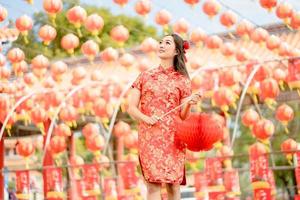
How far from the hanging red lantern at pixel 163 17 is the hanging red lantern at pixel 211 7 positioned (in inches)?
24.0

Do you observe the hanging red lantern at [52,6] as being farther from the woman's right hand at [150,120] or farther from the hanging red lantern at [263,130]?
the woman's right hand at [150,120]

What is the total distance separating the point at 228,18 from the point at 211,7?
1.16 ft

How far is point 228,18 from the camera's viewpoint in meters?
9.00

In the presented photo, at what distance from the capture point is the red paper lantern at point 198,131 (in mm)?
3311

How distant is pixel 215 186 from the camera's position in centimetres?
845

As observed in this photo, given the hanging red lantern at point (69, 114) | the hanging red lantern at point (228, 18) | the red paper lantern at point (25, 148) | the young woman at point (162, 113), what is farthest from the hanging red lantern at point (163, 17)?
the young woman at point (162, 113)

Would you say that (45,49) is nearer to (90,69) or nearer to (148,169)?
(90,69)

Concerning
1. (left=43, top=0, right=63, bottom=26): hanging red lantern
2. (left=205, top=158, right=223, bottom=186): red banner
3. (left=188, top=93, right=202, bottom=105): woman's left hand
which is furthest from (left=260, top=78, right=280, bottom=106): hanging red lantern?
(left=188, top=93, right=202, bottom=105): woman's left hand

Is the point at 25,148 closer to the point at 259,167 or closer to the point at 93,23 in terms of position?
the point at 93,23

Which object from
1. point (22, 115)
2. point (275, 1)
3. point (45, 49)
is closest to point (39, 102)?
point (22, 115)

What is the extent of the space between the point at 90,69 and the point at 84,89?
499 cm

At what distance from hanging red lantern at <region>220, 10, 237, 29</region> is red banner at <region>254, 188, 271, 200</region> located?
261 cm

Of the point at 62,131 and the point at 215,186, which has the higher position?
the point at 62,131

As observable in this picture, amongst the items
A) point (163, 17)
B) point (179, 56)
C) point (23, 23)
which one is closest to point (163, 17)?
point (163, 17)
